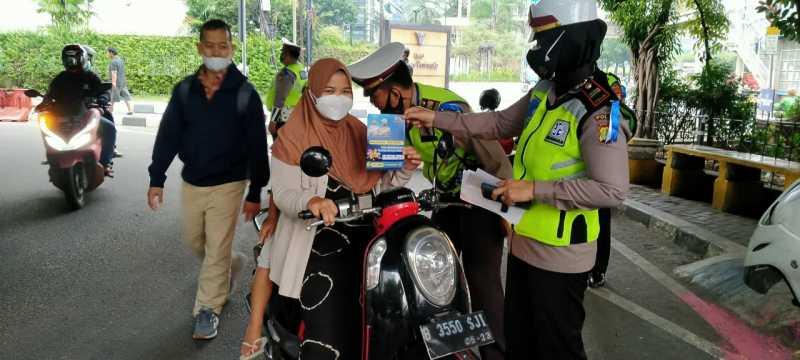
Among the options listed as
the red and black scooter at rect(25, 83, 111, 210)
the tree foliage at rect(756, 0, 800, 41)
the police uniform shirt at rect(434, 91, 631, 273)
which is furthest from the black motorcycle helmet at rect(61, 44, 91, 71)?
the tree foliage at rect(756, 0, 800, 41)

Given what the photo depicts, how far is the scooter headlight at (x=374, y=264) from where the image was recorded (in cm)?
208

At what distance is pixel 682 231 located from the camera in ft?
19.2

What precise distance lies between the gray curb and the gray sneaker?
158 inches

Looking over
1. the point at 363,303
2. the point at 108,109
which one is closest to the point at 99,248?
the point at 108,109

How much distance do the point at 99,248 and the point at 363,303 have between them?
402 centimetres

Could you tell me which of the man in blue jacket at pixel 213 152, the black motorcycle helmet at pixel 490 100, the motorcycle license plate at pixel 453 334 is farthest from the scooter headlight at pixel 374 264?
the black motorcycle helmet at pixel 490 100

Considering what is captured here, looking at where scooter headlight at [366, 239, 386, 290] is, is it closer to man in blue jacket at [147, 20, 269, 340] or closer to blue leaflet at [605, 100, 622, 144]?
blue leaflet at [605, 100, 622, 144]

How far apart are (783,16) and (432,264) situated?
5.08 m

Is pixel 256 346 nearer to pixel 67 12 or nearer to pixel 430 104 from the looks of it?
pixel 430 104

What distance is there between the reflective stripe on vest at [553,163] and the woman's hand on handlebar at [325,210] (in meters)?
0.68

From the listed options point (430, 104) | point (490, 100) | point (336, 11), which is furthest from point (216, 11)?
point (430, 104)

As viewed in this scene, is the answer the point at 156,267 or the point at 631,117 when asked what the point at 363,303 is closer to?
the point at 631,117

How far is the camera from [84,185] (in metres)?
6.73

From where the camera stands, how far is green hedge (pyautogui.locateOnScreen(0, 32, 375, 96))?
23953 mm
